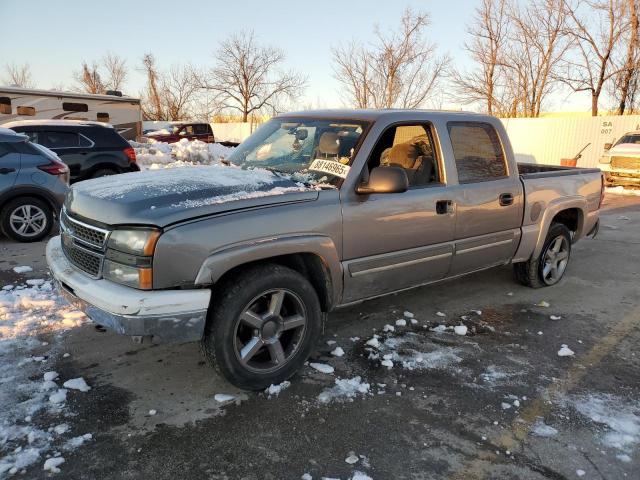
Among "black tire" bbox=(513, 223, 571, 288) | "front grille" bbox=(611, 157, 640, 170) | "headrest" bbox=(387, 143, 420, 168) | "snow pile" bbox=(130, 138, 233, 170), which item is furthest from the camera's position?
"snow pile" bbox=(130, 138, 233, 170)

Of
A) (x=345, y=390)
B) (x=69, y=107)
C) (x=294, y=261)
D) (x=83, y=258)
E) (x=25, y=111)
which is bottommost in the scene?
(x=345, y=390)

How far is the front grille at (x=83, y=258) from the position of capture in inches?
120

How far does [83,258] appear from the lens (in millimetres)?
3189

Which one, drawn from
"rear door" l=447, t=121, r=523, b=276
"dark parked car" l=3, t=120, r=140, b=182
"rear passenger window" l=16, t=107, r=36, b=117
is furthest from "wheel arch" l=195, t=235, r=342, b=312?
"rear passenger window" l=16, t=107, r=36, b=117

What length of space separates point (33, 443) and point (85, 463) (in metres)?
0.36

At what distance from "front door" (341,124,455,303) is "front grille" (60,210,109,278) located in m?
1.57

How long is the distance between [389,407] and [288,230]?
4.19ft

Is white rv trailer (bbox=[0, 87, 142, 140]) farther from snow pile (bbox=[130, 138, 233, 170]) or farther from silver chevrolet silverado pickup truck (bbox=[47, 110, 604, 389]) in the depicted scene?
silver chevrolet silverado pickup truck (bbox=[47, 110, 604, 389])

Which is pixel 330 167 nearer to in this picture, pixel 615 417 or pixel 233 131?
pixel 615 417

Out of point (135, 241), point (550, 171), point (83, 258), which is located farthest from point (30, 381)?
point (550, 171)

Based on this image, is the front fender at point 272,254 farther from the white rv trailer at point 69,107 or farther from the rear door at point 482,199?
the white rv trailer at point 69,107

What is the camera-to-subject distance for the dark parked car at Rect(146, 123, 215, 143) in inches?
925

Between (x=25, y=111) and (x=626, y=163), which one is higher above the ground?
(x=25, y=111)

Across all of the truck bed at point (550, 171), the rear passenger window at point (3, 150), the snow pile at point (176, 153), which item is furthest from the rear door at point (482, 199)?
the snow pile at point (176, 153)
